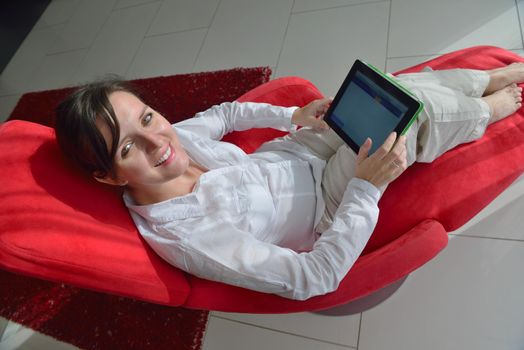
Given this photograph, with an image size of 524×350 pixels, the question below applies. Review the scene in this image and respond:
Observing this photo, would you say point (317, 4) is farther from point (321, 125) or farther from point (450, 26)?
point (321, 125)

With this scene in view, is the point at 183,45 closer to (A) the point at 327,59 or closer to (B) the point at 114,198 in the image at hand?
(A) the point at 327,59

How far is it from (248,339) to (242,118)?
0.84 meters

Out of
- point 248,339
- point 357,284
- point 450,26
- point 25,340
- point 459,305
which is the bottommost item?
point 25,340

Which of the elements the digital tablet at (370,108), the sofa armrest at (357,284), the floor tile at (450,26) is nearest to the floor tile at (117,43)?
the floor tile at (450,26)

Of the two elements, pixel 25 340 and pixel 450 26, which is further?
pixel 450 26

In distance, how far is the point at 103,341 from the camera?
4.96 ft

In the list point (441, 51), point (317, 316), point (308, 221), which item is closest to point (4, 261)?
point (308, 221)

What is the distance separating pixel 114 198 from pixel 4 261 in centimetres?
30

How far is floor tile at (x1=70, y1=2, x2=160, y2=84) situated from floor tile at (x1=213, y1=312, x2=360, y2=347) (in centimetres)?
199

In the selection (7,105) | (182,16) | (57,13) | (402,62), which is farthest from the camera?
(57,13)

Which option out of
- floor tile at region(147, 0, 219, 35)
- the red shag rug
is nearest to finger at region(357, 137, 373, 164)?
the red shag rug

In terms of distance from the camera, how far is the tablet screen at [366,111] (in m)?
0.94

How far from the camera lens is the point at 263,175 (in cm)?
114

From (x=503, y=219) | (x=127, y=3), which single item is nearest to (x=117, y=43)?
(x=127, y=3)
